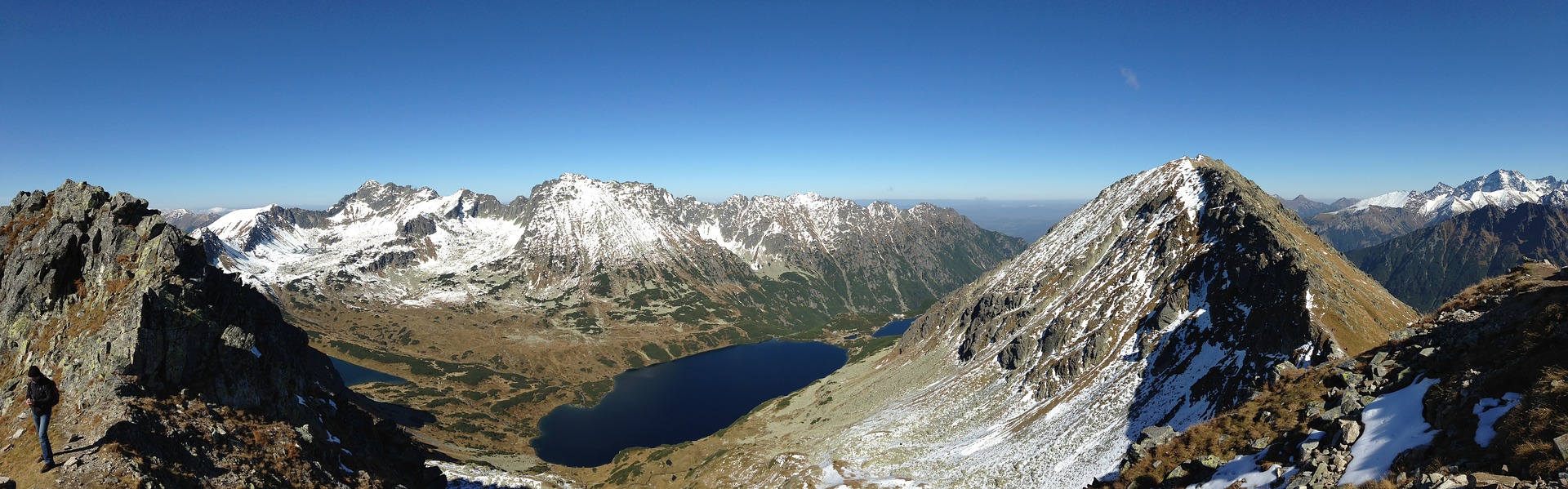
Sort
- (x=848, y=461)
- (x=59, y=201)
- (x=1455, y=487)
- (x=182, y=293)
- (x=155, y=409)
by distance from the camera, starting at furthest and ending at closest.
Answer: (x=848, y=461) < (x=59, y=201) < (x=182, y=293) < (x=155, y=409) < (x=1455, y=487)

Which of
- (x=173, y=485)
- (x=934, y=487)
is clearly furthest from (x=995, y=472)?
(x=173, y=485)

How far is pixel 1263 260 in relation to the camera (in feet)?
322

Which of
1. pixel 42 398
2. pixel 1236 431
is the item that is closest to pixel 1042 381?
pixel 1236 431

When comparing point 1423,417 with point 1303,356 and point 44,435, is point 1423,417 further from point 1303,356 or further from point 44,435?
point 1303,356

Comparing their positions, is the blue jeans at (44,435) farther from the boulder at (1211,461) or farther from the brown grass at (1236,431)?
the boulder at (1211,461)

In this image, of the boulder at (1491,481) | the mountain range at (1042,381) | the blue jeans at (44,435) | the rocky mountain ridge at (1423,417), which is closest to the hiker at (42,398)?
the blue jeans at (44,435)

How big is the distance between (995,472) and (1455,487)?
70.1 m

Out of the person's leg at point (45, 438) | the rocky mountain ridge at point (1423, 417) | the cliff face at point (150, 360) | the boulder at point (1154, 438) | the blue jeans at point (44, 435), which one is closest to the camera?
the rocky mountain ridge at point (1423, 417)

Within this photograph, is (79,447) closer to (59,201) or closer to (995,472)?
(59,201)

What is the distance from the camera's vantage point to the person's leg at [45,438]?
80.6 ft

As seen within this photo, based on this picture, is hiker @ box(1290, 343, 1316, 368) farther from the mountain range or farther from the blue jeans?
the blue jeans

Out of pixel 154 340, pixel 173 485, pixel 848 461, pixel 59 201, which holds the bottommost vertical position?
pixel 848 461

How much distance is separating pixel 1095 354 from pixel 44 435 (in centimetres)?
12151

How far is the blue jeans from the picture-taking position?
2441 cm
